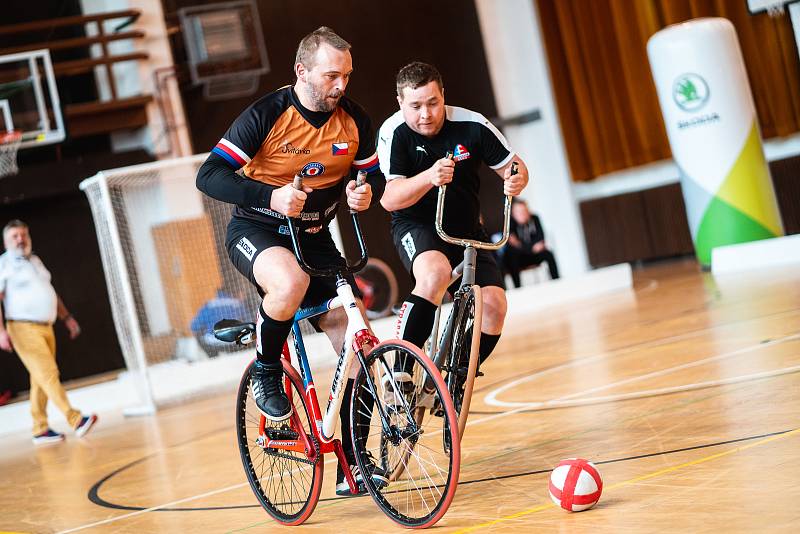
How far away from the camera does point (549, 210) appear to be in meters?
16.7

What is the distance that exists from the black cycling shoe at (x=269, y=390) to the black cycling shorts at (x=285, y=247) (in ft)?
0.90

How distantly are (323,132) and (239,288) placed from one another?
23.6 ft

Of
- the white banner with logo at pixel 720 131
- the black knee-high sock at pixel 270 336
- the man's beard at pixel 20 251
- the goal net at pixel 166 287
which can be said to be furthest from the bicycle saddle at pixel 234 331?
the white banner with logo at pixel 720 131

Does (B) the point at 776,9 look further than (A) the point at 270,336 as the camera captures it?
Yes

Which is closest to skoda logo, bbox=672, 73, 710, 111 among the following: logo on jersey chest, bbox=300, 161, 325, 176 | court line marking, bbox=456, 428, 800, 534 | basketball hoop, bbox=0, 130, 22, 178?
basketball hoop, bbox=0, 130, 22, 178

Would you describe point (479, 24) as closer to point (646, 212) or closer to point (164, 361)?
point (646, 212)

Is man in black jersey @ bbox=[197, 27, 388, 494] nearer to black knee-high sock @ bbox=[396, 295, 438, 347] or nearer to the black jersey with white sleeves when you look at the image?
black knee-high sock @ bbox=[396, 295, 438, 347]

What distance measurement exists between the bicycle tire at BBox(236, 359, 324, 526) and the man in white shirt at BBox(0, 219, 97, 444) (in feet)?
15.4

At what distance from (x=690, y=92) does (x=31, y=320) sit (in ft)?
24.4

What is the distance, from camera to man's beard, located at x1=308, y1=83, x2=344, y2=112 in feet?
11.7

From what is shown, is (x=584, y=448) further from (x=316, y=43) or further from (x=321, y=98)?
(x=316, y=43)

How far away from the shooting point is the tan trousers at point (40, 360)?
8.33 metres

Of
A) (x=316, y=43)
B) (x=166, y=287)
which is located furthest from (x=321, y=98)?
(x=166, y=287)

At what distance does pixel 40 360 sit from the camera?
835cm
